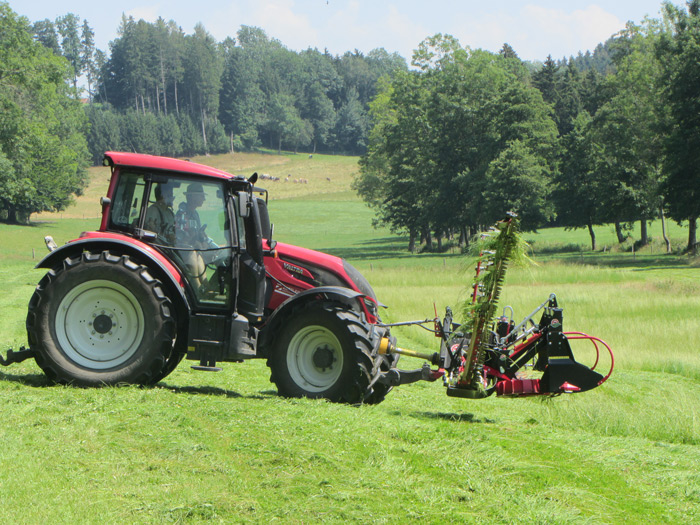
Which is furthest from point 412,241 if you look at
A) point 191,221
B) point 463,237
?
point 191,221

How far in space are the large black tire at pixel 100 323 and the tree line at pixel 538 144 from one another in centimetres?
3907

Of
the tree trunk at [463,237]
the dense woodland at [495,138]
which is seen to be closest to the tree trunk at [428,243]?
the dense woodland at [495,138]

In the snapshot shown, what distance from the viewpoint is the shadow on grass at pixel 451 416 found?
8227mm

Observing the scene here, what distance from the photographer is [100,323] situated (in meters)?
8.78

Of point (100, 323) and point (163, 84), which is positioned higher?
point (163, 84)

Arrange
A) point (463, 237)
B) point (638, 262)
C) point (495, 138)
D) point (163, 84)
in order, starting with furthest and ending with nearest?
point (163, 84)
point (463, 237)
point (495, 138)
point (638, 262)

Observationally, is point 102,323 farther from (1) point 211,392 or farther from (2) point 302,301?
(2) point 302,301

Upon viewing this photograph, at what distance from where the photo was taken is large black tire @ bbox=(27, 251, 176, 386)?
8.55 m

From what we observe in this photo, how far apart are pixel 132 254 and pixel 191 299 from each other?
2.75 feet

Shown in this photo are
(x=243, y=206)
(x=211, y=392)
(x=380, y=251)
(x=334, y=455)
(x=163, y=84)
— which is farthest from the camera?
(x=163, y=84)

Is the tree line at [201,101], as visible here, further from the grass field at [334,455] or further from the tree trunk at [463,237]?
the grass field at [334,455]

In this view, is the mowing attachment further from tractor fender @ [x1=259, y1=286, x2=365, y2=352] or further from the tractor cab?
the tractor cab

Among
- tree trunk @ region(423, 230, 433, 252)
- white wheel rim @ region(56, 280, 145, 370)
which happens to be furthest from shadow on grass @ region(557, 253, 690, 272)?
white wheel rim @ region(56, 280, 145, 370)

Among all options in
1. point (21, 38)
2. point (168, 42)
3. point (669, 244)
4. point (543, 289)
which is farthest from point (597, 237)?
point (168, 42)
